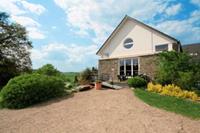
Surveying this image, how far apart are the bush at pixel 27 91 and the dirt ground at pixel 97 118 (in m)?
0.94

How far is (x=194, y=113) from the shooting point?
10680 millimetres

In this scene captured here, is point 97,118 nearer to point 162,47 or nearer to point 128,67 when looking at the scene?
point 162,47

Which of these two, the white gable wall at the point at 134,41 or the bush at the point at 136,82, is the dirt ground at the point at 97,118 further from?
the white gable wall at the point at 134,41

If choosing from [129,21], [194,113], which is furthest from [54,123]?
[129,21]

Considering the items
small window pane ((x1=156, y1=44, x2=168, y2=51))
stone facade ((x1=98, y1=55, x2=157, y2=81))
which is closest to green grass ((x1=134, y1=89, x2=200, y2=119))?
stone facade ((x1=98, y1=55, x2=157, y2=81))

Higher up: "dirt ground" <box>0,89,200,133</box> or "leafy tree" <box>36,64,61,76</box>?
"leafy tree" <box>36,64,61,76</box>

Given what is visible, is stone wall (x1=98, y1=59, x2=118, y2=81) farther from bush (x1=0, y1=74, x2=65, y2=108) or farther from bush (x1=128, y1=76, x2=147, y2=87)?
bush (x1=0, y1=74, x2=65, y2=108)

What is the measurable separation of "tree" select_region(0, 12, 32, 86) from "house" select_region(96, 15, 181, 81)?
1227 cm

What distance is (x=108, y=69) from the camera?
24.2m

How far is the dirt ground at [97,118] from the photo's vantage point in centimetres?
883

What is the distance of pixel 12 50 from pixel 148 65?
19840 mm

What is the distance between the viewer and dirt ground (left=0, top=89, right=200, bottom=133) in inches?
348

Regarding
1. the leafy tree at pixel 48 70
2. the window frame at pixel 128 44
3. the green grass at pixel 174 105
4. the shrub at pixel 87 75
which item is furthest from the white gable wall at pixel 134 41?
the green grass at pixel 174 105

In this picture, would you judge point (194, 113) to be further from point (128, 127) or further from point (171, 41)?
point (171, 41)
